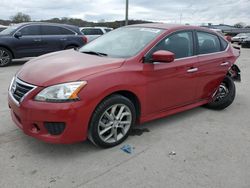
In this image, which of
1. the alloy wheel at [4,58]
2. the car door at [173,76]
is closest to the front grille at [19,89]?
→ the car door at [173,76]

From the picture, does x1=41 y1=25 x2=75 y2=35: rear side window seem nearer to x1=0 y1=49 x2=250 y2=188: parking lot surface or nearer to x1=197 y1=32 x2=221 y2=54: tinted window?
x1=0 y1=49 x2=250 y2=188: parking lot surface

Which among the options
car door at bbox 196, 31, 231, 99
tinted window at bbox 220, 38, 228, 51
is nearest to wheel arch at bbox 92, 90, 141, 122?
car door at bbox 196, 31, 231, 99

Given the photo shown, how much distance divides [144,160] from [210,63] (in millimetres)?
2233

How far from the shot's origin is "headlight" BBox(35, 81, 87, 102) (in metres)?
2.86

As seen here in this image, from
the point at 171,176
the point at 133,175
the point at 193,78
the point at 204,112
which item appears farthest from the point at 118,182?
the point at 204,112

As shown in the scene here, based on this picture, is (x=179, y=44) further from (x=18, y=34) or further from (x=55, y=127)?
(x=18, y=34)

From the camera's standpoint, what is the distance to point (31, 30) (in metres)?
9.99

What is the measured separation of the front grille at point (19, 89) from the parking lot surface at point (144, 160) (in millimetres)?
665

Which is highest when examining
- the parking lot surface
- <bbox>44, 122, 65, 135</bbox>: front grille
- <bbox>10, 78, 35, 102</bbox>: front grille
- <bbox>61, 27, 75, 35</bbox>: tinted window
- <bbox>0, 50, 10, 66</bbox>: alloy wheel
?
<bbox>61, 27, 75, 35</bbox>: tinted window

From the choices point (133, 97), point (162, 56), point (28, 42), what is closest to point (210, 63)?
point (162, 56)

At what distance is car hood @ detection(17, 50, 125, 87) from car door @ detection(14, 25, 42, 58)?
21.8 feet

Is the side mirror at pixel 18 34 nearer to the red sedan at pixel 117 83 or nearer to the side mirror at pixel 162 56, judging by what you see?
the red sedan at pixel 117 83

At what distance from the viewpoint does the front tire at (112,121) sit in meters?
3.13

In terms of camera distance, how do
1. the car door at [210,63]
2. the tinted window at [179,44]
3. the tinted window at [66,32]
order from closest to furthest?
the tinted window at [179,44], the car door at [210,63], the tinted window at [66,32]
